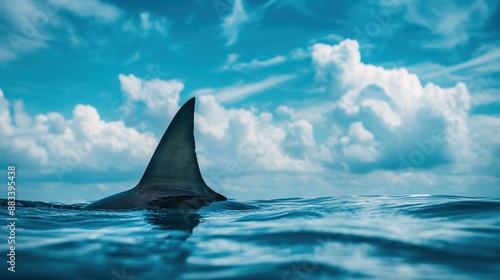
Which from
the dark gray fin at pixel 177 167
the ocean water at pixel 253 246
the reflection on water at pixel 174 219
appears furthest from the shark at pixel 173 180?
the ocean water at pixel 253 246

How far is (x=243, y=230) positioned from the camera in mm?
7230

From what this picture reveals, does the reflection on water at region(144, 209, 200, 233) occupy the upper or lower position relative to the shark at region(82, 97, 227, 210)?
lower

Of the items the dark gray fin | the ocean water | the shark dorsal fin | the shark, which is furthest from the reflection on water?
the shark dorsal fin

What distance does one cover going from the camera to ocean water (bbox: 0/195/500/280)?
4.29m

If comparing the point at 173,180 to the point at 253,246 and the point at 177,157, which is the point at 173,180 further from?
the point at 253,246

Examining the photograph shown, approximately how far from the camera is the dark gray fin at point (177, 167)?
10430 mm

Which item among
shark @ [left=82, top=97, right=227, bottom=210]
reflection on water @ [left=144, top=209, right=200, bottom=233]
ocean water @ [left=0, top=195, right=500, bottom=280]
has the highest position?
shark @ [left=82, top=97, right=227, bottom=210]

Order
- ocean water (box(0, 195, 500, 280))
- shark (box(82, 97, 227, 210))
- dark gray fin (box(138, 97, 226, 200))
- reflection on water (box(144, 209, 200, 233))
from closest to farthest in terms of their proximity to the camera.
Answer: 1. ocean water (box(0, 195, 500, 280))
2. reflection on water (box(144, 209, 200, 233))
3. shark (box(82, 97, 227, 210))
4. dark gray fin (box(138, 97, 226, 200))

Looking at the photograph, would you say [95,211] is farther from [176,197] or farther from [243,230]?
[243,230]

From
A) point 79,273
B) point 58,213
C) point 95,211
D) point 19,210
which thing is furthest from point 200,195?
point 79,273

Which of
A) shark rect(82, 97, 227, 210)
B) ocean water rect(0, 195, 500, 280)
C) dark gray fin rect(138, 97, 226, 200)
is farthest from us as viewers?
dark gray fin rect(138, 97, 226, 200)

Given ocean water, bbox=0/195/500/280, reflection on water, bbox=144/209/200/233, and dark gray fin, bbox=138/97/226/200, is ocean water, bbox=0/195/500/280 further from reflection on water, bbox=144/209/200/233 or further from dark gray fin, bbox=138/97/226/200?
dark gray fin, bbox=138/97/226/200

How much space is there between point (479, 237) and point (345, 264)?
2.86 m

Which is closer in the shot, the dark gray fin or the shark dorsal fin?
the shark dorsal fin
